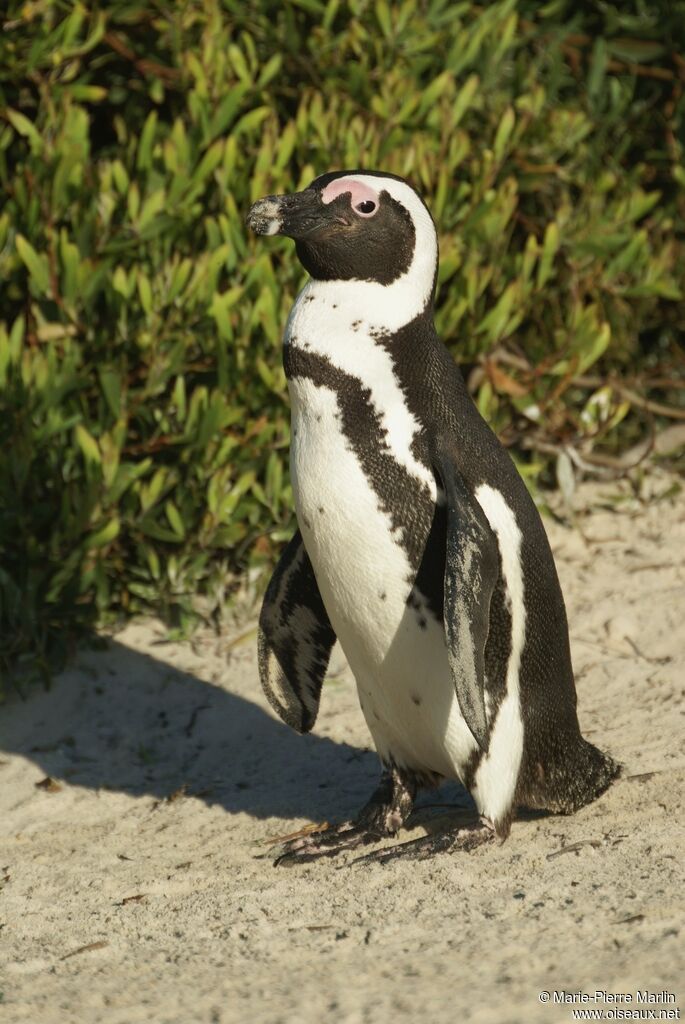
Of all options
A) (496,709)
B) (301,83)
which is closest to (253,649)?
(496,709)

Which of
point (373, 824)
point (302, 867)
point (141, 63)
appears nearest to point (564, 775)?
point (373, 824)

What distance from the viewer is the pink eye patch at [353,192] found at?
290 cm

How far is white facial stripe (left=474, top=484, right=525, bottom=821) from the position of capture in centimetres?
291

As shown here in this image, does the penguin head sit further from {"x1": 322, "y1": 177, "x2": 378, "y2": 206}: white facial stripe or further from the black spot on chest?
the black spot on chest

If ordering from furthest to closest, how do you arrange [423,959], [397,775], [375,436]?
[397,775] < [375,436] < [423,959]

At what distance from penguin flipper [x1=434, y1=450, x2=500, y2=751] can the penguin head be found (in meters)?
0.49

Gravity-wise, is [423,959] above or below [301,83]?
below

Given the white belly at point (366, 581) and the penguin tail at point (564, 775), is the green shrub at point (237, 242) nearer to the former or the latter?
the white belly at point (366, 581)

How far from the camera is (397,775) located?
10.5 feet

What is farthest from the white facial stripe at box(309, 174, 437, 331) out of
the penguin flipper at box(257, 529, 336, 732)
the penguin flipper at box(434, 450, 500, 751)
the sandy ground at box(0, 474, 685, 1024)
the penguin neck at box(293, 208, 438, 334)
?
the sandy ground at box(0, 474, 685, 1024)

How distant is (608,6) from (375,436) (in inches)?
124

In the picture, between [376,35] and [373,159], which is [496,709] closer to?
[373,159]

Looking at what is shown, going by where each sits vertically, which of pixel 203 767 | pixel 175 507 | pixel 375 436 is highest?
pixel 375 436

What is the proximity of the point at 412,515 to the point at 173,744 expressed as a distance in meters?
1.48
